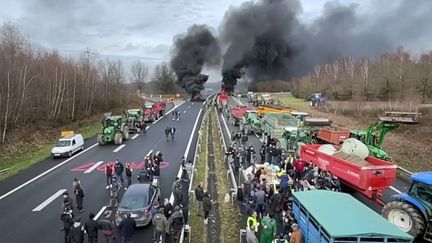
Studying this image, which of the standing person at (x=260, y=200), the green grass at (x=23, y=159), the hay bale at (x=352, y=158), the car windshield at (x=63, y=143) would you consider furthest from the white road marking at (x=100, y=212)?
the car windshield at (x=63, y=143)

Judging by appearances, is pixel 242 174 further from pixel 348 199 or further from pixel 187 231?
pixel 348 199

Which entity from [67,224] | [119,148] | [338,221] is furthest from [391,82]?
[67,224]

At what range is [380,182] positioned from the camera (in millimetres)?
17609

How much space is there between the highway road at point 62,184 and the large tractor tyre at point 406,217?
8.68 meters

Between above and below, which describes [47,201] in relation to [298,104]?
below

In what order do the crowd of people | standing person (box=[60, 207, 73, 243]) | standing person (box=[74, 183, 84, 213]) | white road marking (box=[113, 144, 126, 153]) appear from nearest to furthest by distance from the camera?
the crowd of people → standing person (box=[60, 207, 73, 243]) → standing person (box=[74, 183, 84, 213]) → white road marking (box=[113, 144, 126, 153])

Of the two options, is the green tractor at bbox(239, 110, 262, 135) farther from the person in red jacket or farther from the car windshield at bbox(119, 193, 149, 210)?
the car windshield at bbox(119, 193, 149, 210)

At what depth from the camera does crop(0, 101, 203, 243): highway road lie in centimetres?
1638

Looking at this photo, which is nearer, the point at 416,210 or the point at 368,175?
the point at 416,210

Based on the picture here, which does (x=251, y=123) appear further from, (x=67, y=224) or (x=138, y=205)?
(x=67, y=224)

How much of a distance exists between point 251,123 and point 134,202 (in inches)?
1049

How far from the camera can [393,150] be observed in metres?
32.6

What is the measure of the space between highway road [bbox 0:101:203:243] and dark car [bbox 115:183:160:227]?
479 mm

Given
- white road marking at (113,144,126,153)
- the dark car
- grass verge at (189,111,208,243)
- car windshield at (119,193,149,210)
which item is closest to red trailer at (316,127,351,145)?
grass verge at (189,111,208,243)
